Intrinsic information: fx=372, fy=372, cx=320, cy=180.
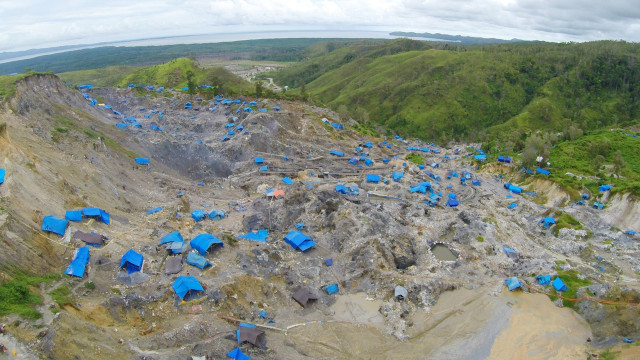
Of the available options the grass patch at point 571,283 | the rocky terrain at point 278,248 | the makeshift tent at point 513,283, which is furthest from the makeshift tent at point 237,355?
the grass patch at point 571,283

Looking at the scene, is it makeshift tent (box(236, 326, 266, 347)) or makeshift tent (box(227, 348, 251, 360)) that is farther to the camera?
makeshift tent (box(236, 326, 266, 347))

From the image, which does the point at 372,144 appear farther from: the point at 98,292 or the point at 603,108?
the point at 603,108

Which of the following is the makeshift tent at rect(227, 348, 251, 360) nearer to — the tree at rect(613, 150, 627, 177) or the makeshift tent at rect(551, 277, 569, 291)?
the makeshift tent at rect(551, 277, 569, 291)

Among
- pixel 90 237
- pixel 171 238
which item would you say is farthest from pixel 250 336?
pixel 90 237

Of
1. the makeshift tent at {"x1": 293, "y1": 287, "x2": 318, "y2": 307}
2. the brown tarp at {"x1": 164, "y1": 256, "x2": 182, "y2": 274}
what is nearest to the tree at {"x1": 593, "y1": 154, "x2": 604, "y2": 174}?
the makeshift tent at {"x1": 293, "y1": 287, "x2": 318, "y2": 307}

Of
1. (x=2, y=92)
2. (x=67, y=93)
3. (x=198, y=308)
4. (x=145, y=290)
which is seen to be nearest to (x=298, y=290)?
(x=198, y=308)

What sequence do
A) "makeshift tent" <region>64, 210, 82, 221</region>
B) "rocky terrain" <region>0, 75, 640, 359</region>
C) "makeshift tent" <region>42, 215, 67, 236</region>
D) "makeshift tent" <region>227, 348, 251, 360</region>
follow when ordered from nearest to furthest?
1. "makeshift tent" <region>227, 348, 251, 360</region>
2. "rocky terrain" <region>0, 75, 640, 359</region>
3. "makeshift tent" <region>42, 215, 67, 236</region>
4. "makeshift tent" <region>64, 210, 82, 221</region>

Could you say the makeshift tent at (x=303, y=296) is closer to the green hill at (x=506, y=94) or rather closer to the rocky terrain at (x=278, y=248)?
the rocky terrain at (x=278, y=248)
